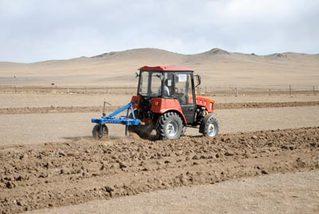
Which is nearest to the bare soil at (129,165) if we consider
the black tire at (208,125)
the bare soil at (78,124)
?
the black tire at (208,125)

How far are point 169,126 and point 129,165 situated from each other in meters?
3.84

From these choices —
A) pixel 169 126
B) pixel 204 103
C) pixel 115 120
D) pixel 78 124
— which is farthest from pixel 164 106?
pixel 78 124

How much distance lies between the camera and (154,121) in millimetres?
15148

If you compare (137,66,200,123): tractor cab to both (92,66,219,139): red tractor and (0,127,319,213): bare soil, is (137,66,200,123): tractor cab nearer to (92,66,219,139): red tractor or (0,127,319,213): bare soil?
(92,66,219,139): red tractor

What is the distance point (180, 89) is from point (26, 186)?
683 centimetres

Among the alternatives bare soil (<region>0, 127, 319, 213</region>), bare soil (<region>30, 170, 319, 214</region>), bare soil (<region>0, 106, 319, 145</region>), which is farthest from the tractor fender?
bare soil (<region>30, 170, 319, 214</region>)

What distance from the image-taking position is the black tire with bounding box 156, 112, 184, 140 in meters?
14.6

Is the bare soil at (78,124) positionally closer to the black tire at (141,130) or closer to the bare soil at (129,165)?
the black tire at (141,130)

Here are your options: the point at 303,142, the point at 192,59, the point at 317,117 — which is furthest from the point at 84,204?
the point at 192,59

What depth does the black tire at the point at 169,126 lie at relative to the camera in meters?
14.6

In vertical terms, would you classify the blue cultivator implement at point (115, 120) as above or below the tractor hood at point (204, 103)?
below

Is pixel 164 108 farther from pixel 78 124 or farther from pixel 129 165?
pixel 78 124

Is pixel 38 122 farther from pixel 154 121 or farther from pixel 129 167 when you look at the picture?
pixel 129 167

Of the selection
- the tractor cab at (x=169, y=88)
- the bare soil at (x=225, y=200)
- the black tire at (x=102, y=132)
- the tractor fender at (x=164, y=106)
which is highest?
the tractor cab at (x=169, y=88)
